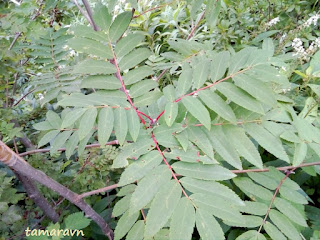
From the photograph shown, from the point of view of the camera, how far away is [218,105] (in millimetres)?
717

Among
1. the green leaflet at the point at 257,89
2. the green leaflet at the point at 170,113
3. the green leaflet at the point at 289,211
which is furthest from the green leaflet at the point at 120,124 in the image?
the green leaflet at the point at 289,211

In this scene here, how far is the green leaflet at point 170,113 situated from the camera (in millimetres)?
709

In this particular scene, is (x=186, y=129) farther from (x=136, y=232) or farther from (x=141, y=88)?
(x=136, y=232)

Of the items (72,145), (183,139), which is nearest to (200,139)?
(183,139)

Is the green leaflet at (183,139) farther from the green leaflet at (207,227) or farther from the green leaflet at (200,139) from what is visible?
the green leaflet at (207,227)

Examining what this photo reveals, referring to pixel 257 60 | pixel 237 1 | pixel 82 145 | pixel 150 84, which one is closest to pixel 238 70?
pixel 257 60

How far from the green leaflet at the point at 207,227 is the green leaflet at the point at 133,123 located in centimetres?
26

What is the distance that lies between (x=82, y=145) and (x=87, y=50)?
357 millimetres

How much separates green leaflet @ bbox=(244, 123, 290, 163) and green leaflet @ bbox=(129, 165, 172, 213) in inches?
11.7

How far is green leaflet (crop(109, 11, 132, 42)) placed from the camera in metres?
0.81

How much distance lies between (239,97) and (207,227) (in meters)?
0.35

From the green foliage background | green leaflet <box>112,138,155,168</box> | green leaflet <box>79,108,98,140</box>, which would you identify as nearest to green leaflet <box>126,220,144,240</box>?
the green foliage background

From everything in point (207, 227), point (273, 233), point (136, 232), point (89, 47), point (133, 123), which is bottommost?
point (273, 233)

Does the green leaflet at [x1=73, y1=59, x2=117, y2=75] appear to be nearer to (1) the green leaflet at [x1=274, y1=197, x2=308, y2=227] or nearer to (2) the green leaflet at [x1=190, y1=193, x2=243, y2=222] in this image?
(2) the green leaflet at [x1=190, y1=193, x2=243, y2=222]
